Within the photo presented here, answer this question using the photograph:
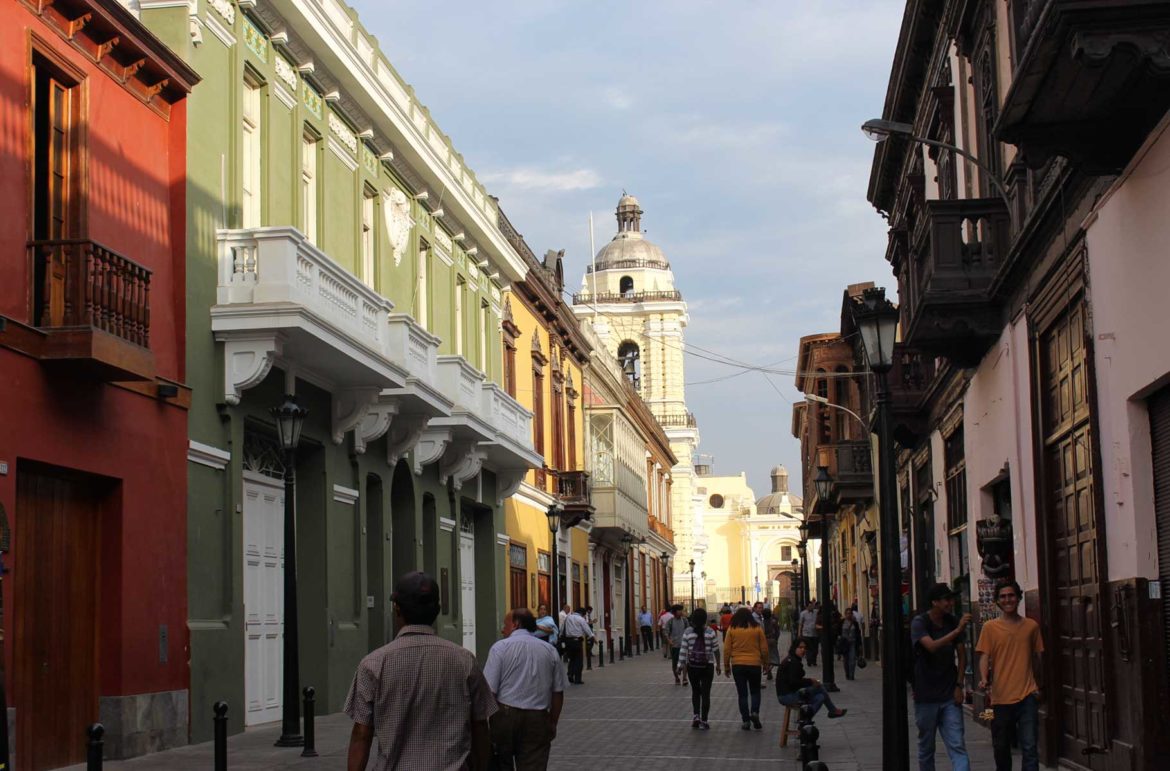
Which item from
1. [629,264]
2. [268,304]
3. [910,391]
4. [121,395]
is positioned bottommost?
[121,395]

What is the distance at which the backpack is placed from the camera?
20469 millimetres

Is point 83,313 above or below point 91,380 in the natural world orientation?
above

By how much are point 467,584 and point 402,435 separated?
24.7 ft

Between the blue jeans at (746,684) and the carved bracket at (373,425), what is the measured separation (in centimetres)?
691

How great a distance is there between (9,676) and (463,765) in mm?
8739

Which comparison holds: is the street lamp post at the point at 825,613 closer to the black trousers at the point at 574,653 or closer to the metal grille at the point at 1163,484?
the black trousers at the point at 574,653

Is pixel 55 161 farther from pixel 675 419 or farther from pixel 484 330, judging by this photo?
pixel 675 419

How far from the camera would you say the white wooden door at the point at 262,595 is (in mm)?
20047

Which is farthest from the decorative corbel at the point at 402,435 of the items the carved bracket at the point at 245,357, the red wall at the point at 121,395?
the red wall at the point at 121,395

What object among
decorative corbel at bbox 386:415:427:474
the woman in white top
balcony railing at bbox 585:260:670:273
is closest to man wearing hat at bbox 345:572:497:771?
the woman in white top

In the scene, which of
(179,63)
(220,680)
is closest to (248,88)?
(179,63)

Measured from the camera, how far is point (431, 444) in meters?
28.0

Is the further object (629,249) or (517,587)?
(629,249)

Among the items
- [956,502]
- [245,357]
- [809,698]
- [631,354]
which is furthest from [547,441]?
[631,354]
